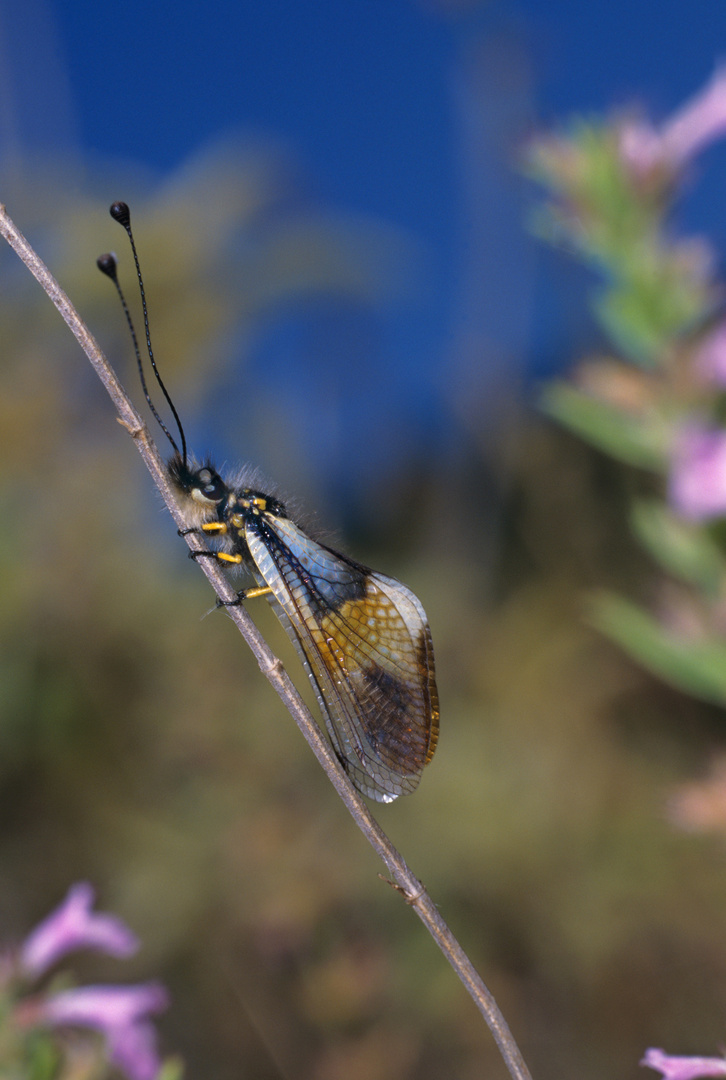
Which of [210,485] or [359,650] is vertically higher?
[210,485]

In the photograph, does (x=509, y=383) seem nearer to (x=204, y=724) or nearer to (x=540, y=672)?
(x=540, y=672)

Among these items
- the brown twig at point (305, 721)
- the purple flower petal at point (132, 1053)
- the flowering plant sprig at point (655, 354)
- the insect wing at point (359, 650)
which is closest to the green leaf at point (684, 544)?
the flowering plant sprig at point (655, 354)

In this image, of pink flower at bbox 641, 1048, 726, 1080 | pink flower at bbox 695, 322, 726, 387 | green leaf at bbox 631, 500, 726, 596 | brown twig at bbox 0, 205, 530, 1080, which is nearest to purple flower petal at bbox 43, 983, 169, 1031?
brown twig at bbox 0, 205, 530, 1080

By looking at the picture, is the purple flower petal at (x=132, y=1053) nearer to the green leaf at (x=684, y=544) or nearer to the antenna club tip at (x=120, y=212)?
the antenna club tip at (x=120, y=212)

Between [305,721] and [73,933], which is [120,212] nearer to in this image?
[305,721]

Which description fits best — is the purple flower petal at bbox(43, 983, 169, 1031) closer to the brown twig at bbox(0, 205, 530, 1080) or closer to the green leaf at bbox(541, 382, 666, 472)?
the brown twig at bbox(0, 205, 530, 1080)

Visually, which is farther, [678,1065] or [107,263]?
[107,263]

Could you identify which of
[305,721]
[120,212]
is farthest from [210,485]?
[305,721]
